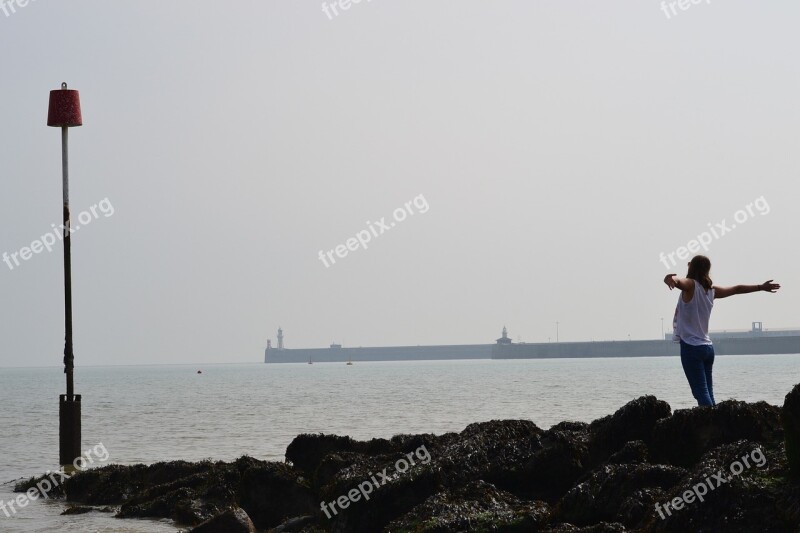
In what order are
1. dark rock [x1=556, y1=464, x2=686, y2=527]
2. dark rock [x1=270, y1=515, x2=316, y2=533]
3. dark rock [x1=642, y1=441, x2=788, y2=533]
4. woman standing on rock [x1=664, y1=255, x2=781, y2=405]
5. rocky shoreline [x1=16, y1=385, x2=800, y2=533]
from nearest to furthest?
dark rock [x1=642, y1=441, x2=788, y2=533] → rocky shoreline [x1=16, y1=385, x2=800, y2=533] → dark rock [x1=556, y1=464, x2=686, y2=527] → woman standing on rock [x1=664, y1=255, x2=781, y2=405] → dark rock [x1=270, y1=515, x2=316, y2=533]

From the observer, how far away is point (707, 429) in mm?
7703

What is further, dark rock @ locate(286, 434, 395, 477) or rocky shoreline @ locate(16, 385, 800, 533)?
dark rock @ locate(286, 434, 395, 477)

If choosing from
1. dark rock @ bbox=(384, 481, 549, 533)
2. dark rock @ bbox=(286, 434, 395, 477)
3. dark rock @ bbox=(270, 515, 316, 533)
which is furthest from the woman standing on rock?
dark rock @ bbox=(286, 434, 395, 477)

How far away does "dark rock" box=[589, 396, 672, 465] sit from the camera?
8320 mm

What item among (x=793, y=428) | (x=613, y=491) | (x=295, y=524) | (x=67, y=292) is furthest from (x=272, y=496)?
(x=67, y=292)

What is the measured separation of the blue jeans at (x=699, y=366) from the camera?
27.4 feet

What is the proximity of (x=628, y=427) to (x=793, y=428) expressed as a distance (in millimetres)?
2386

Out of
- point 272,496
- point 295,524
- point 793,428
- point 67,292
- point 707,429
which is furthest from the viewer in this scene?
point 67,292

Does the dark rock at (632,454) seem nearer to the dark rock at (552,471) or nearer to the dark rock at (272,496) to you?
the dark rock at (552,471)

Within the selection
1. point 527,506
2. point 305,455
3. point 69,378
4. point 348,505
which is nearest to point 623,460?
point 527,506

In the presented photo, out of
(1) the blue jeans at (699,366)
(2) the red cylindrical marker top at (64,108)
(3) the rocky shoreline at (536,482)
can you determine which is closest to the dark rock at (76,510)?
(3) the rocky shoreline at (536,482)

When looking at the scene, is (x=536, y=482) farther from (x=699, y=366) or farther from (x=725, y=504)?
(x=725, y=504)

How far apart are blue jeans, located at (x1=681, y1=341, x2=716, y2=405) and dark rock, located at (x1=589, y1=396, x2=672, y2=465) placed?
0.31m

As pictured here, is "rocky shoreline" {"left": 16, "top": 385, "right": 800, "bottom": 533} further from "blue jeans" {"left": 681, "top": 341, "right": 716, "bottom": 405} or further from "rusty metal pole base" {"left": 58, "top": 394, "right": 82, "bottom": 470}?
"rusty metal pole base" {"left": 58, "top": 394, "right": 82, "bottom": 470}
